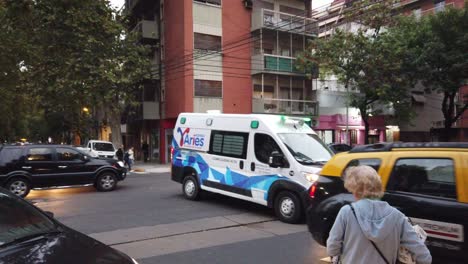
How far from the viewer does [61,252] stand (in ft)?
11.3

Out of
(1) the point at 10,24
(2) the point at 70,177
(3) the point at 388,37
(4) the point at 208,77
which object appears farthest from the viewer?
(4) the point at 208,77

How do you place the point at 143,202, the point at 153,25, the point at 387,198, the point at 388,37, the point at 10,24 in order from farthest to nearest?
the point at 153,25 < the point at 388,37 < the point at 10,24 < the point at 143,202 < the point at 387,198

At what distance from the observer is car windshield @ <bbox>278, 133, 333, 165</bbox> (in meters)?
9.12

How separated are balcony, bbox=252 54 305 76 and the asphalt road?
1824 centimetres

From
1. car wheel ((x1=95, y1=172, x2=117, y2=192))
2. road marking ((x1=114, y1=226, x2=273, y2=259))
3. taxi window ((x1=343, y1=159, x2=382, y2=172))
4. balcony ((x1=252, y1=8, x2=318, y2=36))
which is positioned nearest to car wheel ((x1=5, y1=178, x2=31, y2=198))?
car wheel ((x1=95, y1=172, x2=117, y2=192))

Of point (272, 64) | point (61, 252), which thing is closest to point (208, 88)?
point (272, 64)

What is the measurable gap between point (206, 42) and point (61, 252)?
85.5ft

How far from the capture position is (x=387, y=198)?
4.94m

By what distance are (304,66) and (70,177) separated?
19.4 meters

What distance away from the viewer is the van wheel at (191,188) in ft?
37.8

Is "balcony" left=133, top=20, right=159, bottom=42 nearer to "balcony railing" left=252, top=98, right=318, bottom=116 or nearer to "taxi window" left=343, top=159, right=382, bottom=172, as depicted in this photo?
"balcony railing" left=252, top=98, right=318, bottom=116

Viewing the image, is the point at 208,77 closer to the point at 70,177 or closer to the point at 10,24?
the point at 10,24

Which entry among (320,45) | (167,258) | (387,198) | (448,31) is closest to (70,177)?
(167,258)

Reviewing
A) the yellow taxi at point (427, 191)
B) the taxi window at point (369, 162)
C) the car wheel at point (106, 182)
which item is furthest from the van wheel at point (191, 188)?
the taxi window at point (369, 162)
